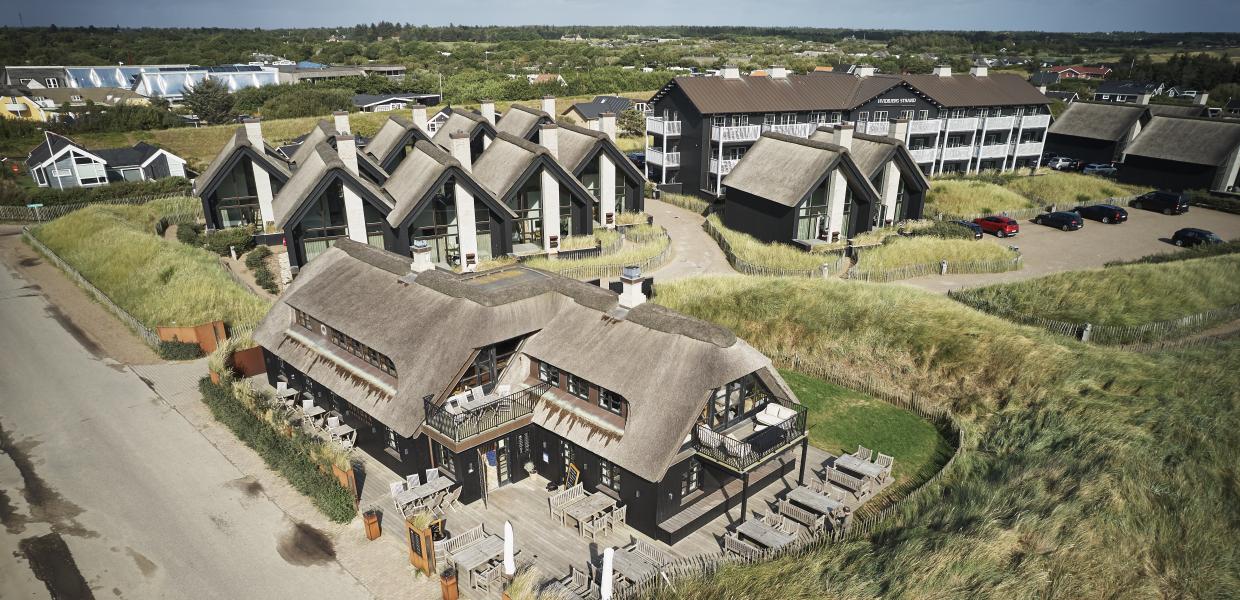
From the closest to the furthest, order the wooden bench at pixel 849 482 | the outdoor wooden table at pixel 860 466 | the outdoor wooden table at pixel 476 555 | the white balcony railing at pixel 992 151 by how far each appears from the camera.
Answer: the outdoor wooden table at pixel 476 555 < the wooden bench at pixel 849 482 < the outdoor wooden table at pixel 860 466 < the white balcony railing at pixel 992 151

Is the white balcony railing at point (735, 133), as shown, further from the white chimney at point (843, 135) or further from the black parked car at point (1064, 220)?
the black parked car at point (1064, 220)

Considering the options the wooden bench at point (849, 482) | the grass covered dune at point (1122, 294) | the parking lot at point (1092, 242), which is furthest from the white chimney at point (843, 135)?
the wooden bench at point (849, 482)

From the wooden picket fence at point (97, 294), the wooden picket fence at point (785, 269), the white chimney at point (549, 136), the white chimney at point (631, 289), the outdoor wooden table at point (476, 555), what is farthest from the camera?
the white chimney at point (549, 136)

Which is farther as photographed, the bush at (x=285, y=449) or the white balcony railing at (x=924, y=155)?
the white balcony railing at (x=924, y=155)

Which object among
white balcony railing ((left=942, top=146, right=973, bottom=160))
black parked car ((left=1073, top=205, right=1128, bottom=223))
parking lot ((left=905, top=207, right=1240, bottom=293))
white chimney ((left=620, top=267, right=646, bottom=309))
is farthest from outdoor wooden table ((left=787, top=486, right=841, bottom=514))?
white balcony railing ((left=942, top=146, right=973, bottom=160))

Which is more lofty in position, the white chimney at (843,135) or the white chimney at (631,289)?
the white chimney at (843,135)

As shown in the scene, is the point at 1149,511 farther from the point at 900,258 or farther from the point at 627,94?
the point at 627,94
